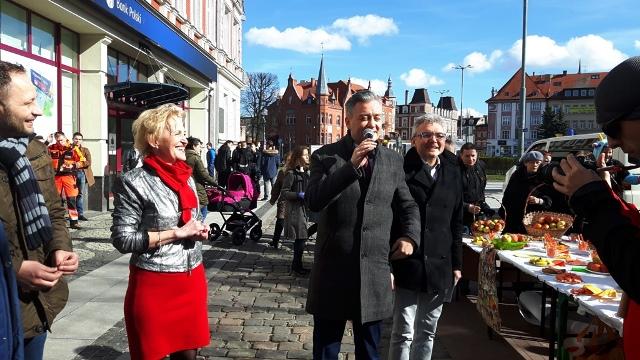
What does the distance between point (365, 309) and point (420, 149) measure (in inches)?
49.8

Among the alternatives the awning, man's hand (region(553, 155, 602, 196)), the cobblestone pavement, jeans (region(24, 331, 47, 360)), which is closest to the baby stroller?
the cobblestone pavement

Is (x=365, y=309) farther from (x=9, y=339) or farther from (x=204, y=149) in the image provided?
(x=204, y=149)

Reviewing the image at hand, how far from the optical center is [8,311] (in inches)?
71.9

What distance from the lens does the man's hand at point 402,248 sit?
3.07m

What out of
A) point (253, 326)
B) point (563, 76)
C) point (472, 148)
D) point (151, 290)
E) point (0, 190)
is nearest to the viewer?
point (0, 190)

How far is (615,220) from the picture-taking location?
151 centimetres

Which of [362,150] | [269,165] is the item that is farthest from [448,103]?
[362,150]

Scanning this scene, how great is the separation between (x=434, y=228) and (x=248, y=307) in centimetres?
297

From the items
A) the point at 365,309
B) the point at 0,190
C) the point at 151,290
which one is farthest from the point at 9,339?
the point at 365,309

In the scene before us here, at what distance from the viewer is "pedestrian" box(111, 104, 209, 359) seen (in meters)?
2.79

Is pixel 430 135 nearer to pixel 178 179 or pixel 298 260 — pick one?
pixel 178 179

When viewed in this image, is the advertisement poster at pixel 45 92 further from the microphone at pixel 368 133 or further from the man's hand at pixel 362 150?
the man's hand at pixel 362 150

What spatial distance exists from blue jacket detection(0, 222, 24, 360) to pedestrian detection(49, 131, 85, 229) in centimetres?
912

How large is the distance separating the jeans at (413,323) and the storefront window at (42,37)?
34.8 feet
